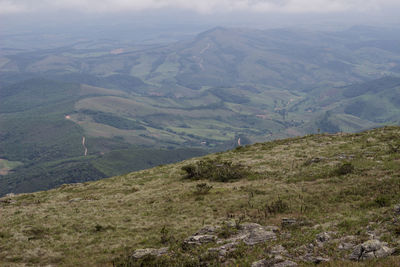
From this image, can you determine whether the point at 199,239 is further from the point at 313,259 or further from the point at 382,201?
the point at 382,201

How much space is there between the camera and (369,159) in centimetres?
3491

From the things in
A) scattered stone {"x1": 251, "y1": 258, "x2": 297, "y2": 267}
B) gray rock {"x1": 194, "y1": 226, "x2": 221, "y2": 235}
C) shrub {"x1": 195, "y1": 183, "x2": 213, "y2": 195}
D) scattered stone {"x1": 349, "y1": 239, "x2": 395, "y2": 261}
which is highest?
scattered stone {"x1": 349, "y1": 239, "x2": 395, "y2": 261}

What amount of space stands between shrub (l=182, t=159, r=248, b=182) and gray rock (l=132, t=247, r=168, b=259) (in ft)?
57.5

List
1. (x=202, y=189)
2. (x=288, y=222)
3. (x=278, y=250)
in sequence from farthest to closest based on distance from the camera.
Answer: (x=202, y=189) < (x=288, y=222) < (x=278, y=250)

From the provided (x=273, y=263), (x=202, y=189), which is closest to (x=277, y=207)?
(x=202, y=189)

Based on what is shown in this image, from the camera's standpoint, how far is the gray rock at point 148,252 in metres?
19.8

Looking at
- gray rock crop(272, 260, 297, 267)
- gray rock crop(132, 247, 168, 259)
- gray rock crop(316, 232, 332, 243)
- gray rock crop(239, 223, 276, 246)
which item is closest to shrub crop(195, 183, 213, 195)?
gray rock crop(239, 223, 276, 246)

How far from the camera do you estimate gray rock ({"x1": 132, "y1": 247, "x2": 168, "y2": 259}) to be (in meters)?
19.8

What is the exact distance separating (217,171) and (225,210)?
11945 mm

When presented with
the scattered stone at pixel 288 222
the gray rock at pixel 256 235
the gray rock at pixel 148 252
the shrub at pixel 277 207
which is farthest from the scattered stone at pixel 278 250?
the shrub at pixel 277 207

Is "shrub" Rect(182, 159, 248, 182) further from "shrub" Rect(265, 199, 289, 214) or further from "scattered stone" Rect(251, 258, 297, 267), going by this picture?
"scattered stone" Rect(251, 258, 297, 267)

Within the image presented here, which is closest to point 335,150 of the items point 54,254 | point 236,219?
point 236,219

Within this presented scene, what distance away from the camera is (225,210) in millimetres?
27297

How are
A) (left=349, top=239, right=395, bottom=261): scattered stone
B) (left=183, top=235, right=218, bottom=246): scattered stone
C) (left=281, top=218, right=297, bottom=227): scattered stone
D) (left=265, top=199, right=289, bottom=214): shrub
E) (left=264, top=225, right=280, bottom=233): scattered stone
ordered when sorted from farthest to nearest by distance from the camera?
(left=265, top=199, right=289, bottom=214): shrub < (left=281, top=218, right=297, bottom=227): scattered stone < (left=264, top=225, right=280, bottom=233): scattered stone < (left=183, top=235, right=218, bottom=246): scattered stone < (left=349, top=239, right=395, bottom=261): scattered stone
